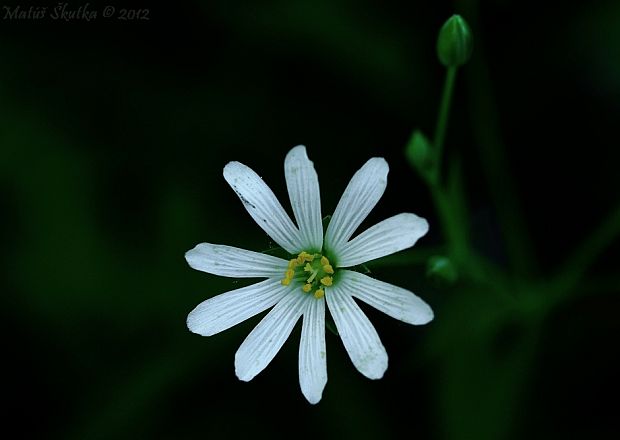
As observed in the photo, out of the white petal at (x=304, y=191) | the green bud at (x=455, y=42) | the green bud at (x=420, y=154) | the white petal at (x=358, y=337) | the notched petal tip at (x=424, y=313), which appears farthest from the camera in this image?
the green bud at (x=420, y=154)

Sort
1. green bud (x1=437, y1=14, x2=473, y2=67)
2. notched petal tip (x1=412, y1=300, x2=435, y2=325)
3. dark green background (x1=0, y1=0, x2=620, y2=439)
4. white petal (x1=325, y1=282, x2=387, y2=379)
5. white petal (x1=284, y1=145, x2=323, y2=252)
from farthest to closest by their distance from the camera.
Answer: dark green background (x1=0, y1=0, x2=620, y2=439) < green bud (x1=437, y1=14, x2=473, y2=67) < white petal (x1=284, y1=145, x2=323, y2=252) < white petal (x1=325, y1=282, x2=387, y2=379) < notched petal tip (x1=412, y1=300, x2=435, y2=325)

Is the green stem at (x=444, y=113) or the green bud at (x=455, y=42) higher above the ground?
the green bud at (x=455, y=42)

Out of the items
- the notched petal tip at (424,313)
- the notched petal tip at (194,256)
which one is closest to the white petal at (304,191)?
the notched petal tip at (194,256)

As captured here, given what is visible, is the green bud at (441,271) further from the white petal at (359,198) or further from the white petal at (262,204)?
the white petal at (262,204)

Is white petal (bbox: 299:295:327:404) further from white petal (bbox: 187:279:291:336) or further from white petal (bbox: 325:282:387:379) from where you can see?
white petal (bbox: 187:279:291:336)

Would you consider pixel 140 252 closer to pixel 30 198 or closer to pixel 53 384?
pixel 30 198

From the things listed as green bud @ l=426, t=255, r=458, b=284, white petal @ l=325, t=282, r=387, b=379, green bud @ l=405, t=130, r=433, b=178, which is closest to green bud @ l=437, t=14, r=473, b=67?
green bud @ l=405, t=130, r=433, b=178

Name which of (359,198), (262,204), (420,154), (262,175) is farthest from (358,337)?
(262,175)

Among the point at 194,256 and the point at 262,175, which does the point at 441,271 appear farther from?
the point at 262,175
